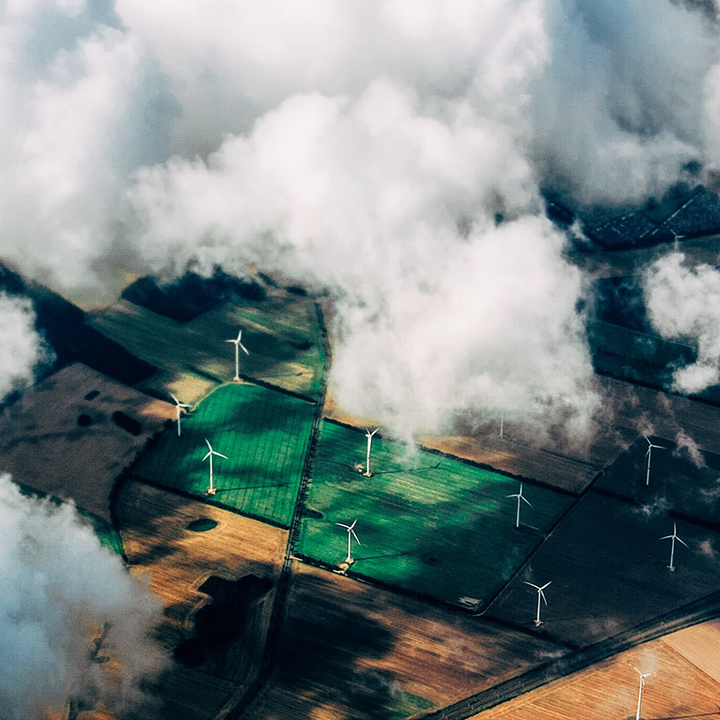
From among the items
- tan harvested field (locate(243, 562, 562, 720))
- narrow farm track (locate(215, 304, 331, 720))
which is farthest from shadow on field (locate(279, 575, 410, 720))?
narrow farm track (locate(215, 304, 331, 720))

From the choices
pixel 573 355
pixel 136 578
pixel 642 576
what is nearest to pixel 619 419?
pixel 573 355

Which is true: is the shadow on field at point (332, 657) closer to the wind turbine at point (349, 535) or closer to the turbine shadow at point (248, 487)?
the wind turbine at point (349, 535)

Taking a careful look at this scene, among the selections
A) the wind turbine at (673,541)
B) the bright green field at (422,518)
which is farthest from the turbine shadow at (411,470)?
the wind turbine at (673,541)

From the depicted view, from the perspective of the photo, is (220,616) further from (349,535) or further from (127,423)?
(127,423)

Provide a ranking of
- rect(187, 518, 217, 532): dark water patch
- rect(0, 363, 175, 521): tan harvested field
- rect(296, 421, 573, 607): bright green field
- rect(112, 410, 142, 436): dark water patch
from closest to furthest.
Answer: rect(296, 421, 573, 607): bright green field
rect(187, 518, 217, 532): dark water patch
rect(0, 363, 175, 521): tan harvested field
rect(112, 410, 142, 436): dark water patch

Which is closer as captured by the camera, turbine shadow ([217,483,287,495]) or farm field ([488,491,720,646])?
farm field ([488,491,720,646])

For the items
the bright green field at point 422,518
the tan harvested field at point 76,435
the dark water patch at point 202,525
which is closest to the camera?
the bright green field at point 422,518

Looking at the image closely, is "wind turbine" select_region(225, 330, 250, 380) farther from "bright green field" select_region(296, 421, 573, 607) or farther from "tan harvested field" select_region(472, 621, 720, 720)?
"tan harvested field" select_region(472, 621, 720, 720)
